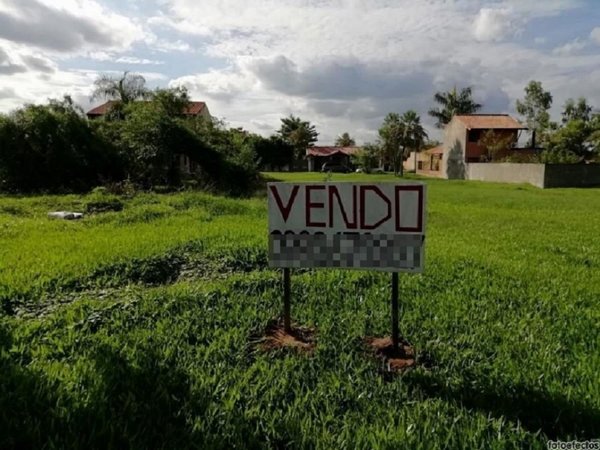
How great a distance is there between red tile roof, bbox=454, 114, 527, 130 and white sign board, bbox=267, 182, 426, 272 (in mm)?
34027

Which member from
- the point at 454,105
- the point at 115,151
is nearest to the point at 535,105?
the point at 454,105

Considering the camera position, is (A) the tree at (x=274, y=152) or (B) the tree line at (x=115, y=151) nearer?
(B) the tree line at (x=115, y=151)

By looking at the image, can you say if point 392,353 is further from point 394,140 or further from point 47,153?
point 394,140

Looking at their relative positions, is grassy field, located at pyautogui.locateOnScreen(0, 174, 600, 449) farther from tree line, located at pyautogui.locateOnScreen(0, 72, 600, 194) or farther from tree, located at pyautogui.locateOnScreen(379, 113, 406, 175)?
tree, located at pyautogui.locateOnScreen(379, 113, 406, 175)

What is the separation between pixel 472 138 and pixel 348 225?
113 ft

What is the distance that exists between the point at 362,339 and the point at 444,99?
45.7 m

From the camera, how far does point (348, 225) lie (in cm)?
281

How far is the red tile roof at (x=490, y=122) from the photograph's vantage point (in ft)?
111

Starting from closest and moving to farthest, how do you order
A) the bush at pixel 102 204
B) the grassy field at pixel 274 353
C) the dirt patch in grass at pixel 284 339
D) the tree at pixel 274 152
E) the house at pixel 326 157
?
1. the grassy field at pixel 274 353
2. the dirt patch in grass at pixel 284 339
3. the bush at pixel 102 204
4. the tree at pixel 274 152
5. the house at pixel 326 157

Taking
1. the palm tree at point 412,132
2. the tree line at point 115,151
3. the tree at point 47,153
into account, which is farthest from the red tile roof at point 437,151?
the tree at point 47,153

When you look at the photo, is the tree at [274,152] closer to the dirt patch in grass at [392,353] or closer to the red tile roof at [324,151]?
the red tile roof at [324,151]

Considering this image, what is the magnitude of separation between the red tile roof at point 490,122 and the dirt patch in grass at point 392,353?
111 ft

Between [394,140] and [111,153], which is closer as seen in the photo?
[111,153]

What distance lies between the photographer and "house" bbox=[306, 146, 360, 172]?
53594mm
